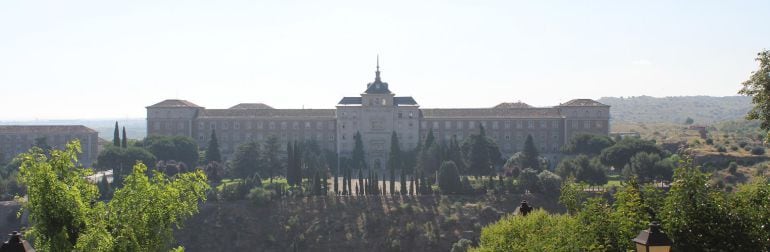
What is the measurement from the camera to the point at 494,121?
95.6 m

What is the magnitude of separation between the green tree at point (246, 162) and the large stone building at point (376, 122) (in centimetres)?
1713

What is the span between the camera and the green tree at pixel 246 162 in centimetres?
7488

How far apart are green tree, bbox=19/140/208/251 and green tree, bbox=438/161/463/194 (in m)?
51.3

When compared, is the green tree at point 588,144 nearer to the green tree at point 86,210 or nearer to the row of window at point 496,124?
the row of window at point 496,124

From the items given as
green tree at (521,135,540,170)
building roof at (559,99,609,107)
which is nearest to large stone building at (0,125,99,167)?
green tree at (521,135,540,170)

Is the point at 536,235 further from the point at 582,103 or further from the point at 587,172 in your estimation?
the point at 582,103

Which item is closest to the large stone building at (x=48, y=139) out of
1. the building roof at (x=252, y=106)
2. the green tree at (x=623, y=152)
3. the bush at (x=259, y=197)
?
the building roof at (x=252, y=106)

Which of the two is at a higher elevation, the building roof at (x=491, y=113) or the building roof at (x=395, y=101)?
the building roof at (x=395, y=101)

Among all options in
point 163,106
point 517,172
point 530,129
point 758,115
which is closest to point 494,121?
point 530,129

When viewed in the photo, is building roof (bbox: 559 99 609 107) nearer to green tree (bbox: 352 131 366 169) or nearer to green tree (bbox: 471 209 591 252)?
green tree (bbox: 352 131 366 169)

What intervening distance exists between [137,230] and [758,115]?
13.8 m

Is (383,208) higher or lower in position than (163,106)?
lower

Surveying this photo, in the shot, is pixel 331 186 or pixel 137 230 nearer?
pixel 137 230

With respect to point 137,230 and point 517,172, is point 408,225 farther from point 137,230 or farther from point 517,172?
point 137,230
